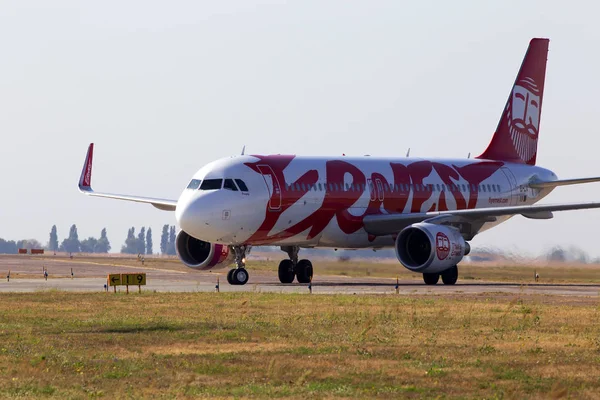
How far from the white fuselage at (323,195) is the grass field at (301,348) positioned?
912cm

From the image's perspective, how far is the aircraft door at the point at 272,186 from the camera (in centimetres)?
4397

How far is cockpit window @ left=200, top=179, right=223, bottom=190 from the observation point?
4288cm

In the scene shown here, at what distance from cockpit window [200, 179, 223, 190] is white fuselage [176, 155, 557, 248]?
4 cm

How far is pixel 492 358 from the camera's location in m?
20.2

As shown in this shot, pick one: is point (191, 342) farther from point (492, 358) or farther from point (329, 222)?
point (329, 222)

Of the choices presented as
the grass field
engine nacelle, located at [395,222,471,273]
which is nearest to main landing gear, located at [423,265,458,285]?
engine nacelle, located at [395,222,471,273]

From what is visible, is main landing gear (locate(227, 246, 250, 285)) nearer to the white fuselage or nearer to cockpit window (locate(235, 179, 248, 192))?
the white fuselage

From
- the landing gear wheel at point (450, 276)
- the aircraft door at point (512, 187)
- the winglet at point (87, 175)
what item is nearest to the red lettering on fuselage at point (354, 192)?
the aircraft door at point (512, 187)

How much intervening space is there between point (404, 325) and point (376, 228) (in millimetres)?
21621

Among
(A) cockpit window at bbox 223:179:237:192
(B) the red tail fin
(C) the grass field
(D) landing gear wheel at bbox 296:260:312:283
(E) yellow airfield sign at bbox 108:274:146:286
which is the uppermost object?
Answer: (B) the red tail fin

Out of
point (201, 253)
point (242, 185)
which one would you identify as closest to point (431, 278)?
point (242, 185)

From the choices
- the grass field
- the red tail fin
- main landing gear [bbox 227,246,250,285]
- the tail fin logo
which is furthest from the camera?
the tail fin logo

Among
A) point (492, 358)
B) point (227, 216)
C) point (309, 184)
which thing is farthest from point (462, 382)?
point (309, 184)

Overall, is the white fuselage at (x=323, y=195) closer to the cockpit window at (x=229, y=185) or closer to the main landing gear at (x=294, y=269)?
the cockpit window at (x=229, y=185)
